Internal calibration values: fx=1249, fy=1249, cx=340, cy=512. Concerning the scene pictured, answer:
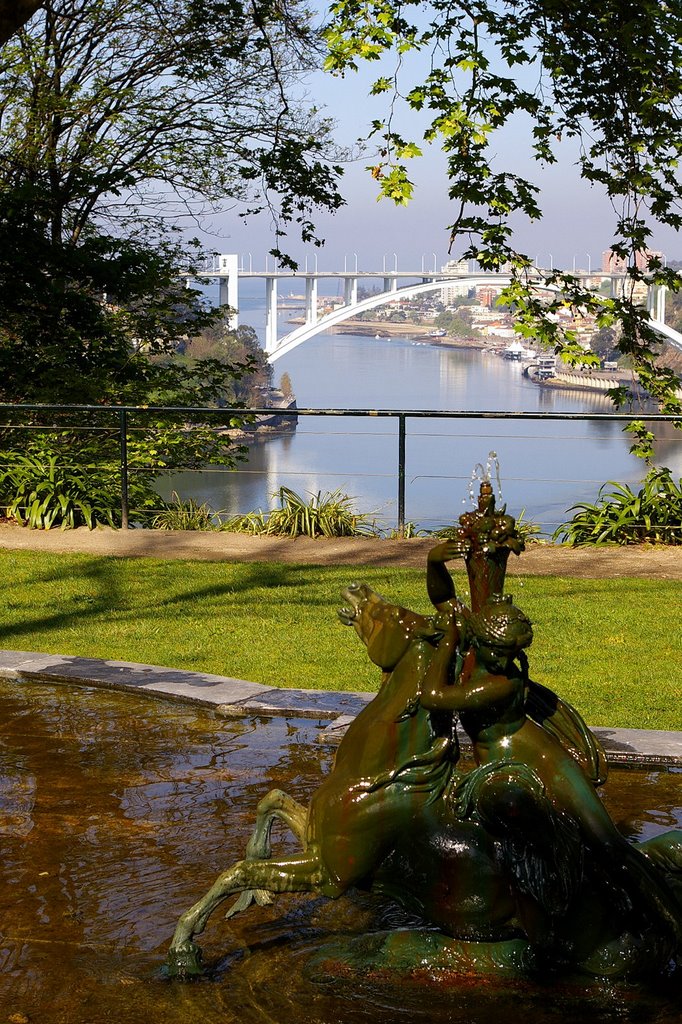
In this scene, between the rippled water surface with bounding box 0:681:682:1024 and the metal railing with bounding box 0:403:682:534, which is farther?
the metal railing with bounding box 0:403:682:534

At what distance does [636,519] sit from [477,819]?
9120 millimetres

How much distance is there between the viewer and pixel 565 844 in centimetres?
320

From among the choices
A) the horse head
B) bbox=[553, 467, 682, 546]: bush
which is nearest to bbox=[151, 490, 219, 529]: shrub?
bbox=[553, 467, 682, 546]: bush

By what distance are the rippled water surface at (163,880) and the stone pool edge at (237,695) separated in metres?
0.07

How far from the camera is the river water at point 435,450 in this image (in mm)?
19609

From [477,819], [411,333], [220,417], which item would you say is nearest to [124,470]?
[220,417]

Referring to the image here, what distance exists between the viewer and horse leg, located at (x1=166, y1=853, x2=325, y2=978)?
3322mm

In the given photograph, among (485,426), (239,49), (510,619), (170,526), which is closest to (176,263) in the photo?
(239,49)

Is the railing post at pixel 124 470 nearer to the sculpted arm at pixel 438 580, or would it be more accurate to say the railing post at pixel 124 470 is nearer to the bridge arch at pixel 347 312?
the sculpted arm at pixel 438 580

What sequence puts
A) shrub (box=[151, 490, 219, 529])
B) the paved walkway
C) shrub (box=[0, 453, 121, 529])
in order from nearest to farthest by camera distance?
the paved walkway → shrub (box=[0, 453, 121, 529]) → shrub (box=[151, 490, 219, 529])

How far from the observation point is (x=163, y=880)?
4.14 m

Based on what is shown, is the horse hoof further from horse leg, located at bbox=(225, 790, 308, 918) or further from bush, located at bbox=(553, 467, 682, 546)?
bush, located at bbox=(553, 467, 682, 546)

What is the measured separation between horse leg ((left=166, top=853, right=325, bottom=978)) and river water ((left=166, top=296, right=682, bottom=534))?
3.92 m

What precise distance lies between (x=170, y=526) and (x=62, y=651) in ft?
18.7
